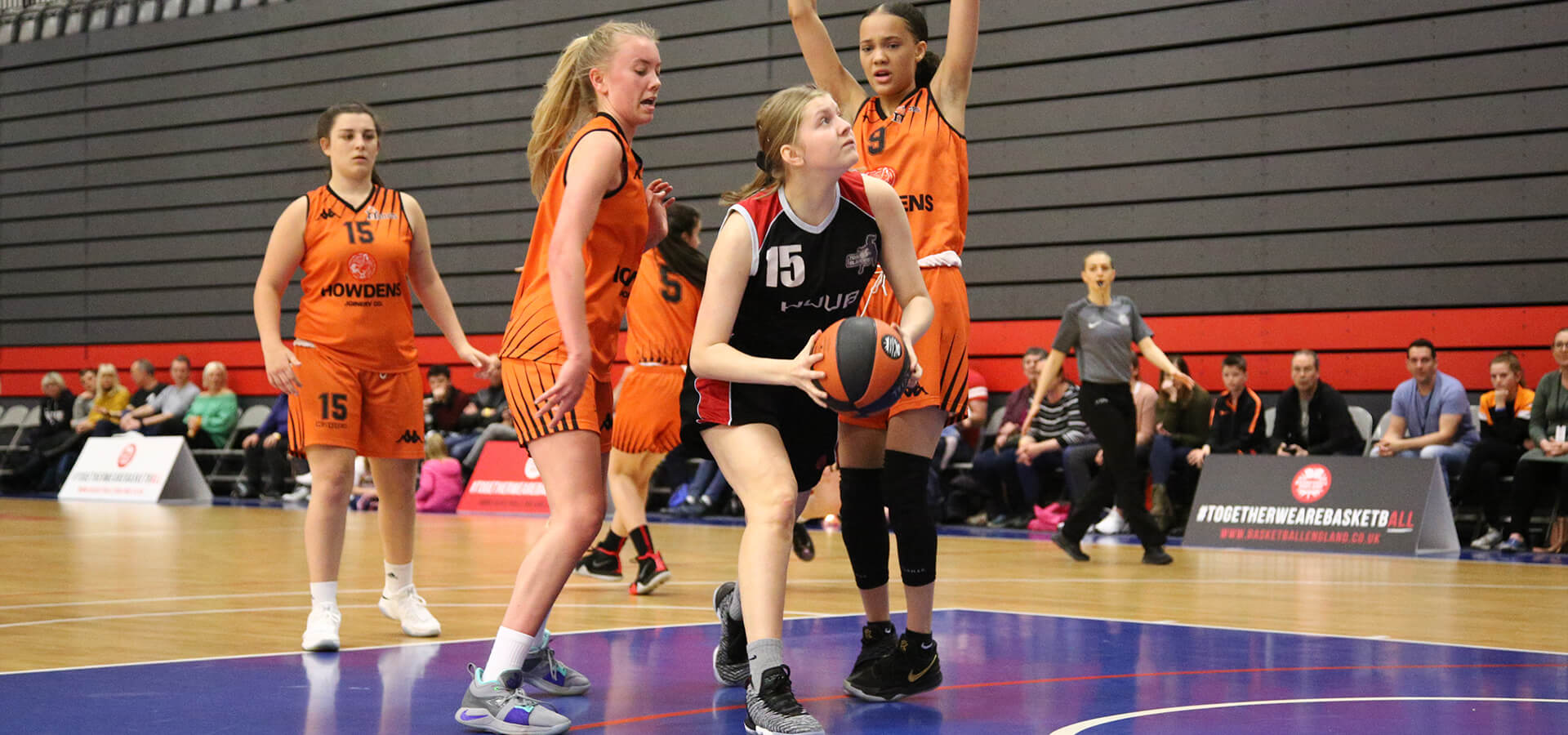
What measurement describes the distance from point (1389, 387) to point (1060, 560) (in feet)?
10.7

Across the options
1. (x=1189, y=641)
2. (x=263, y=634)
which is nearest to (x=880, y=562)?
(x=1189, y=641)

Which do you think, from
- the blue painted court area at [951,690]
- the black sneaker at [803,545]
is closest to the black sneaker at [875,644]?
the blue painted court area at [951,690]

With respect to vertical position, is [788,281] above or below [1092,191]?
below

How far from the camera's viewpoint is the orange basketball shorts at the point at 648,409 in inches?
250

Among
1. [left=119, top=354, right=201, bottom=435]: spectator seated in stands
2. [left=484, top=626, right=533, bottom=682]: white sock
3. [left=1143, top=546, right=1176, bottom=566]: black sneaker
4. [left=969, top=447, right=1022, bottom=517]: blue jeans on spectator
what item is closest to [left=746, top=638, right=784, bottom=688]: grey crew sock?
[left=484, top=626, right=533, bottom=682]: white sock

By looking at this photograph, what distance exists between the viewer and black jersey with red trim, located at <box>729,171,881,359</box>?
130 inches

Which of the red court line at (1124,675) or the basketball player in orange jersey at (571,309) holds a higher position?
the basketball player in orange jersey at (571,309)

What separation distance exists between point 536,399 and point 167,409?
42.2 feet

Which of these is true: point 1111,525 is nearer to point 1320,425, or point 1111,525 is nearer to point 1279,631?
point 1320,425

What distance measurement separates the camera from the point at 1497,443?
877 cm

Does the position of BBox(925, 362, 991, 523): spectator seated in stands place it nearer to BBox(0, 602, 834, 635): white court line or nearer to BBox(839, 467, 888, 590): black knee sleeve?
BBox(0, 602, 834, 635): white court line

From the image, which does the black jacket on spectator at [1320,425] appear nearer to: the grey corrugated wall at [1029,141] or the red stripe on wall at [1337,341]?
the red stripe on wall at [1337,341]

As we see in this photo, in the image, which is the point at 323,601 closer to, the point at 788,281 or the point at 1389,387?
the point at 788,281

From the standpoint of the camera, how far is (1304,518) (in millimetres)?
8977
